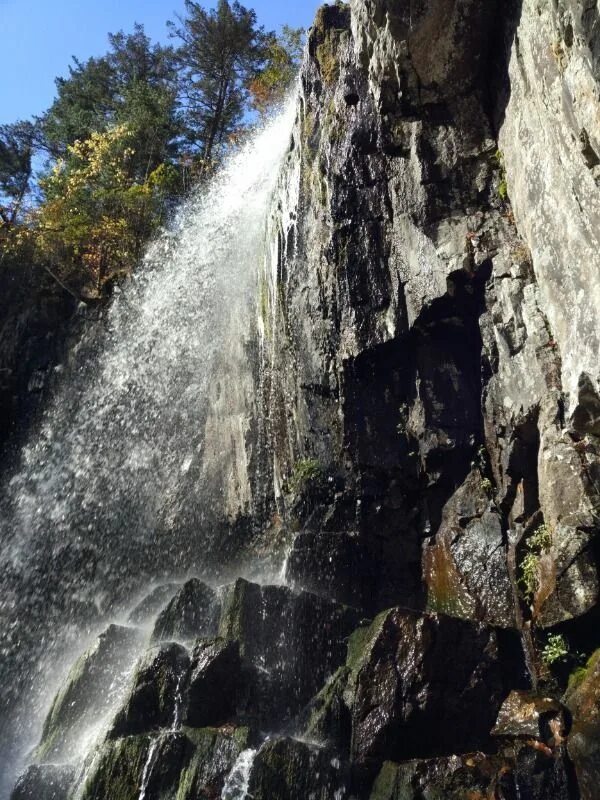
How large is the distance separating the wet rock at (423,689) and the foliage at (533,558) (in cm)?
77

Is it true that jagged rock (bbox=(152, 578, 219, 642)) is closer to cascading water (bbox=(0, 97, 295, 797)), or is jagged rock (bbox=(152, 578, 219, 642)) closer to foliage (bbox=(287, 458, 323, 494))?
foliage (bbox=(287, 458, 323, 494))

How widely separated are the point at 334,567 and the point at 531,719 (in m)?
3.89

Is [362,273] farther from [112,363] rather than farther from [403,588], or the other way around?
[112,363]

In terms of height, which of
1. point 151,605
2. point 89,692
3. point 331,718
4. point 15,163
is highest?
point 15,163

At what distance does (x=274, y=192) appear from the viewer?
1495 cm

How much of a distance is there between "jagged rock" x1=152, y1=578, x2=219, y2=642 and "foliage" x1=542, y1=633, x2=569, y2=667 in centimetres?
422

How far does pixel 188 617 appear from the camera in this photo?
955cm

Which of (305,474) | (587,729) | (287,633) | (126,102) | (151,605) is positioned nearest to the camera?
(587,729)

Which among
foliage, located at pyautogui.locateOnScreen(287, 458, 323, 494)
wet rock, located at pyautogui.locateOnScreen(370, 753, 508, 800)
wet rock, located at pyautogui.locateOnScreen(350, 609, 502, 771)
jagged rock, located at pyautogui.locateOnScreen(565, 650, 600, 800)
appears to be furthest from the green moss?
foliage, located at pyautogui.locateOnScreen(287, 458, 323, 494)

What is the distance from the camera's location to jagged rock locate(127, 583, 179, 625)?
36.1 ft

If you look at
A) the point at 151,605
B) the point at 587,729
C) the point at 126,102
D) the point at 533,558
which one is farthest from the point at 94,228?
the point at 587,729

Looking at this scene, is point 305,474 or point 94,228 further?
point 94,228

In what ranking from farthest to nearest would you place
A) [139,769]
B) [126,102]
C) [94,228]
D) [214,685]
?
[126,102] < [94,228] < [214,685] < [139,769]

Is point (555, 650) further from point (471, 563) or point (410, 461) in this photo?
point (410, 461)
